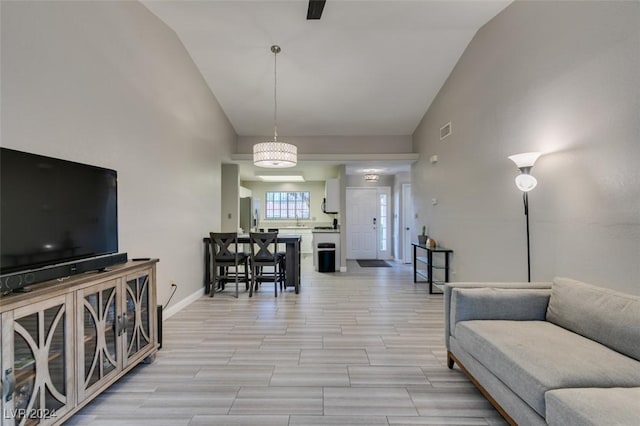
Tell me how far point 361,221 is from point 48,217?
24.5ft

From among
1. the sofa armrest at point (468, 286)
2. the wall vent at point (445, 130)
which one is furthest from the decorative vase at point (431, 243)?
the sofa armrest at point (468, 286)

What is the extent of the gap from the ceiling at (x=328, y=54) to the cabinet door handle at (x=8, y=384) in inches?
137

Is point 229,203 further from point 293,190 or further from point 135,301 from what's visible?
point 135,301

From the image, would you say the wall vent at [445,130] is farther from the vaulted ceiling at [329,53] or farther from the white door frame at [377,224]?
the white door frame at [377,224]

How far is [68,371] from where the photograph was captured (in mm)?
1635

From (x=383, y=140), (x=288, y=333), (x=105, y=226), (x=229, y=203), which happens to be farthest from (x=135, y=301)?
(x=383, y=140)

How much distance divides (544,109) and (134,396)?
4027 millimetres

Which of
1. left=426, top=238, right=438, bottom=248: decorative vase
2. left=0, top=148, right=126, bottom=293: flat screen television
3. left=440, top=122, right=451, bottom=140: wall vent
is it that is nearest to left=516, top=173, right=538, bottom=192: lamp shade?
left=440, top=122, right=451, bottom=140: wall vent

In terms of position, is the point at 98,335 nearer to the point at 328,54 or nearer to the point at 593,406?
the point at 593,406

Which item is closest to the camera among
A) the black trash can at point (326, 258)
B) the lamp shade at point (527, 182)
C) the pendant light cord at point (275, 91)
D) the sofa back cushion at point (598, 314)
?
the sofa back cushion at point (598, 314)

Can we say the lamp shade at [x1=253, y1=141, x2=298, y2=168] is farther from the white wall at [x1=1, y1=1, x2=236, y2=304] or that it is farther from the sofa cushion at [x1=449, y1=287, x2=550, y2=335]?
the sofa cushion at [x1=449, y1=287, x2=550, y2=335]

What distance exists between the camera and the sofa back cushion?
1618 mm

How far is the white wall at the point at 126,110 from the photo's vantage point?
1.88 meters

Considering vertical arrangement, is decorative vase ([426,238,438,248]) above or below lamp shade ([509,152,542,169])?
below
